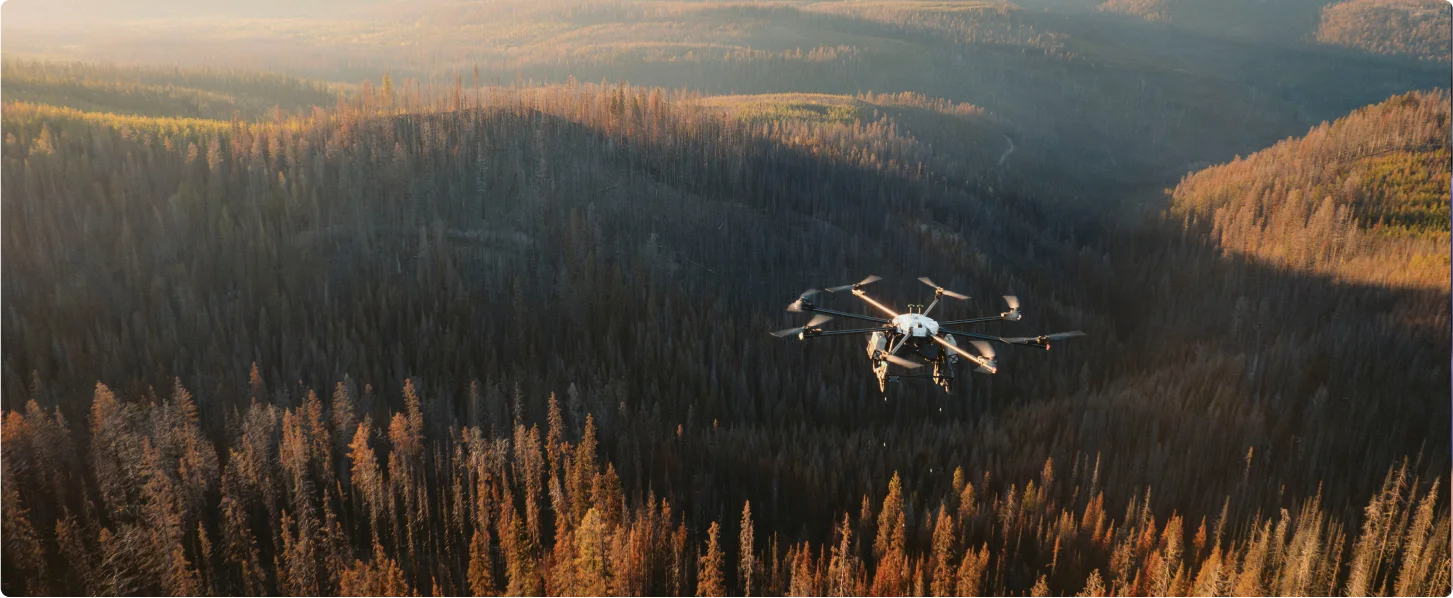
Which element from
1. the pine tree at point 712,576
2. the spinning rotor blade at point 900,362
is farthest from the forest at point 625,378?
the spinning rotor blade at point 900,362

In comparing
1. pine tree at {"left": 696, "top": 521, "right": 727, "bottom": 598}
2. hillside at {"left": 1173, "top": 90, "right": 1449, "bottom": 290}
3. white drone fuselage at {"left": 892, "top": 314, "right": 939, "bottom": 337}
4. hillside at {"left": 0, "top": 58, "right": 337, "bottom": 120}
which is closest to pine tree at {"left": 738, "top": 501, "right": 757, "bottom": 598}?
pine tree at {"left": 696, "top": 521, "right": 727, "bottom": 598}

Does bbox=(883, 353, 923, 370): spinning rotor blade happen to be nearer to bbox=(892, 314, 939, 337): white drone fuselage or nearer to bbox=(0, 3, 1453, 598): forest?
bbox=(892, 314, 939, 337): white drone fuselage

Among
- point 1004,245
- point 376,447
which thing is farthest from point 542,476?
point 1004,245

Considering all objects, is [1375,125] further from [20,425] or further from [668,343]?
[20,425]

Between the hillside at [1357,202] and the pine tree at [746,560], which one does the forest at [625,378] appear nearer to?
the pine tree at [746,560]

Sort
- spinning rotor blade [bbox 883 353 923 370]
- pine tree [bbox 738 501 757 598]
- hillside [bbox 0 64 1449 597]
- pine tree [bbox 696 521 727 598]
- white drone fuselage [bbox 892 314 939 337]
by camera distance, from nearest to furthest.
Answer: white drone fuselage [bbox 892 314 939 337] → spinning rotor blade [bbox 883 353 923 370] → pine tree [bbox 696 521 727 598] → pine tree [bbox 738 501 757 598] → hillside [bbox 0 64 1449 597]

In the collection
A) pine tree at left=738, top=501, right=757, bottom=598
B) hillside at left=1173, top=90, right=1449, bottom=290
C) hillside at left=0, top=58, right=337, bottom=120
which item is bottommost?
pine tree at left=738, top=501, right=757, bottom=598

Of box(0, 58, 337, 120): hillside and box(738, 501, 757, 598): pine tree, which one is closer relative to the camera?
box(738, 501, 757, 598): pine tree

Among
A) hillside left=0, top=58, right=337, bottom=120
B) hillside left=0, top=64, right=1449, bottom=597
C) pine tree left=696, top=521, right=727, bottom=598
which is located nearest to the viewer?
pine tree left=696, top=521, right=727, bottom=598
